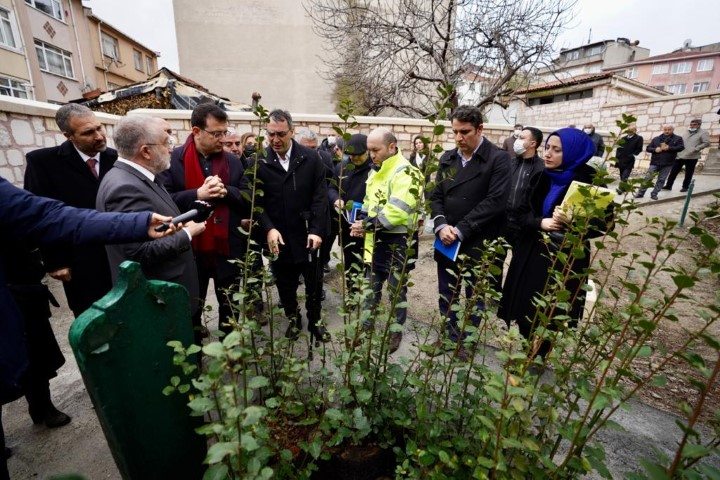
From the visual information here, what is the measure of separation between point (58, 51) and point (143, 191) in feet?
93.1

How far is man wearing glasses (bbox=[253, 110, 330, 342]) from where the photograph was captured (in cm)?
292

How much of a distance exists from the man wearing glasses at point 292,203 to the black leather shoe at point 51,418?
1.58 meters

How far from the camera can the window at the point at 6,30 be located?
Answer: 16.5 meters

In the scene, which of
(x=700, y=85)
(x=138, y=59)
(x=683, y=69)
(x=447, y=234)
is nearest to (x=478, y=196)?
(x=447, y=234)

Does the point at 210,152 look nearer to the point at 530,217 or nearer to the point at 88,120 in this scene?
the point at 88,120

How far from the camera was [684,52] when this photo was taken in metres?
43.4

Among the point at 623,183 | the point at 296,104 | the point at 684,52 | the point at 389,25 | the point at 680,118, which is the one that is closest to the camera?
the point at 623,183

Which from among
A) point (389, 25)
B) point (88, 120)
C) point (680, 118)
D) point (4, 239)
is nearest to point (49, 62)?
point (389, 25)

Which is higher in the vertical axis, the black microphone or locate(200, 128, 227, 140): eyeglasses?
locate(200, 128, 227, 140): eyeglasses

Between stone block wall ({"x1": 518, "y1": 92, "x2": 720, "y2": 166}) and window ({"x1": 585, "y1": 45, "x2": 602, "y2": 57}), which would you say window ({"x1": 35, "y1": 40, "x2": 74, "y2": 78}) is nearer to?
stone block wall ({"x1": 518, "y1": 92, "x2": 720, "y2": 166})

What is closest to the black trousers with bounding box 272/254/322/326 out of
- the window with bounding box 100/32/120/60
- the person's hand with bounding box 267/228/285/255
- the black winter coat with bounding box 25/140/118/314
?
the person's hand with bounding box 267/228/285/255

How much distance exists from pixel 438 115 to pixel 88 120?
254 cm

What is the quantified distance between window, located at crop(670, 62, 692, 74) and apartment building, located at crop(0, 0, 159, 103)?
62.0 m

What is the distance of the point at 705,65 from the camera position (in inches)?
1684
